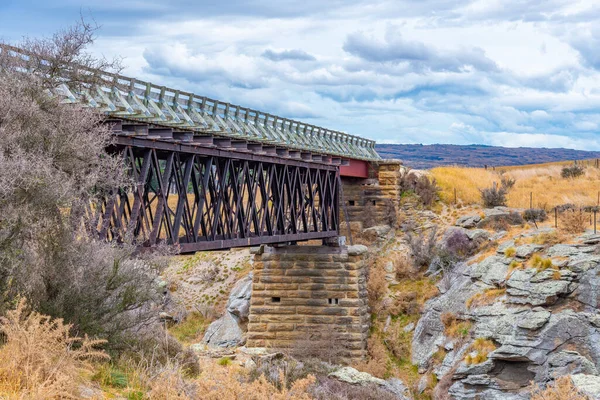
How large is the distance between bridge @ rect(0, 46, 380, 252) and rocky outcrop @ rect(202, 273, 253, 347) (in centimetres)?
672

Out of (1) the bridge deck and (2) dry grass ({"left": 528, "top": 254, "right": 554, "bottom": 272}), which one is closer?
(1) the bridge deck

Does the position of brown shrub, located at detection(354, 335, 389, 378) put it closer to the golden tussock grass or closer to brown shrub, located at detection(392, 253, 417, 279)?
brown shrub, located at detection(392, 253, 417, 279)

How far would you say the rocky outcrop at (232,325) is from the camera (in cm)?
3684

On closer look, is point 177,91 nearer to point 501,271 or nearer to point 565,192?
point 501,271

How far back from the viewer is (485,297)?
102 feet

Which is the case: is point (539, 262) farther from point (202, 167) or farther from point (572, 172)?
point (572, 172)

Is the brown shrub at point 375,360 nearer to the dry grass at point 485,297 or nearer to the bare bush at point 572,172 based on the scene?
the dry grass at point 485,297

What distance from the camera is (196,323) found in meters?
40.8

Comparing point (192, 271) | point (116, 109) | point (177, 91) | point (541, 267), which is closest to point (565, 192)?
point (541, 267)

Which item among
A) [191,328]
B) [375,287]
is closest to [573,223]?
[375,287]

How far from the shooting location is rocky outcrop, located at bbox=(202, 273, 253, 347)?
36.8 meters

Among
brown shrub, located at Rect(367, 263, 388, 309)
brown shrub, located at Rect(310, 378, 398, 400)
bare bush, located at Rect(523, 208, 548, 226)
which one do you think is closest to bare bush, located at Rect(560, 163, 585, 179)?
bare bush, located at Rect(523, 208, 548, 226)

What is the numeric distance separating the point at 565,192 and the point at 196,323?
25.9m

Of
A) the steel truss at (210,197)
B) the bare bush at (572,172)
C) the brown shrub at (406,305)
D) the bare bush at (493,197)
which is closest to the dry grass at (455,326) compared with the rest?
the brown shrub at (406,305)
